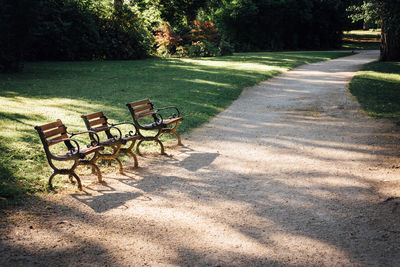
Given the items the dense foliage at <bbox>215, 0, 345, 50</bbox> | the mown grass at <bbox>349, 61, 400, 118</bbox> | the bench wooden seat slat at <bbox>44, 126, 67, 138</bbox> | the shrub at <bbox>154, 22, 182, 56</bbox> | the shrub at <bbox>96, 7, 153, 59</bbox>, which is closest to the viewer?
the bench wooden seat slat at <bbox>44, 126, 67, 138</bbox>

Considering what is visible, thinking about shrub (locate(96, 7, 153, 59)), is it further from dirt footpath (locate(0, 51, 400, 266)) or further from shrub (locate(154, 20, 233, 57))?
dirt footpath (locate(0, 51, 400, 266))

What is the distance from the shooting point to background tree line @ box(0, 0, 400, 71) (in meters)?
15.4

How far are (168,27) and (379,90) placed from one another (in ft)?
65.2

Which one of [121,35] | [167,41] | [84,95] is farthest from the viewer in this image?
[167,41]

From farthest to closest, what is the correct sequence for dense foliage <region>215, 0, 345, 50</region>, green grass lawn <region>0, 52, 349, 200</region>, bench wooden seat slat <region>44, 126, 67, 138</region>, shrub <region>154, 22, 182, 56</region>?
dense foliage <region>215, 0, 345, 50</region> → shrub <region>154, 22, 182, 56</region> → green grass lawn <region>0, 52, 349, 200</region> → bench wooden seat slat <region>44, 126, 67, 138</region>

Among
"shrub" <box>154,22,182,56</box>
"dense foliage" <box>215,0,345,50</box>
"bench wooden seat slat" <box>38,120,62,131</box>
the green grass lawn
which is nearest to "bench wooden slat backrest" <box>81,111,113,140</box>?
"bench wooden seat slat" <box>38,120,62,131</box>

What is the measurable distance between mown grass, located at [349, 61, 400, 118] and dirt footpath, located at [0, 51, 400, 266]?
210cm

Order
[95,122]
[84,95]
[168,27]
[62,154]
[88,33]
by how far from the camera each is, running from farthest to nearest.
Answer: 1. [168,27]
2. [88,33]
3. [84,95]
4. [95,122]
5. [62,154]

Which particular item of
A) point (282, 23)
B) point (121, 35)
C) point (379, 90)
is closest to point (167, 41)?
point (121, 35)

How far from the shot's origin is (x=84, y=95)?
1221cm

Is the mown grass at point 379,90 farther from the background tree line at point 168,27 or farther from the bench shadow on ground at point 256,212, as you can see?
the bench shadow on ground at point 256,212

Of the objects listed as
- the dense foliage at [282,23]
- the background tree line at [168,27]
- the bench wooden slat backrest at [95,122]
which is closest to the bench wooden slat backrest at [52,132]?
the bench wooden slat backrest at [95,122]

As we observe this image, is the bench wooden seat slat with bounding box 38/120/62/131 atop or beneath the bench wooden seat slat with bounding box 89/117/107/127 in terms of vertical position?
atop

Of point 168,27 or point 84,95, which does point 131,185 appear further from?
point 168,27
